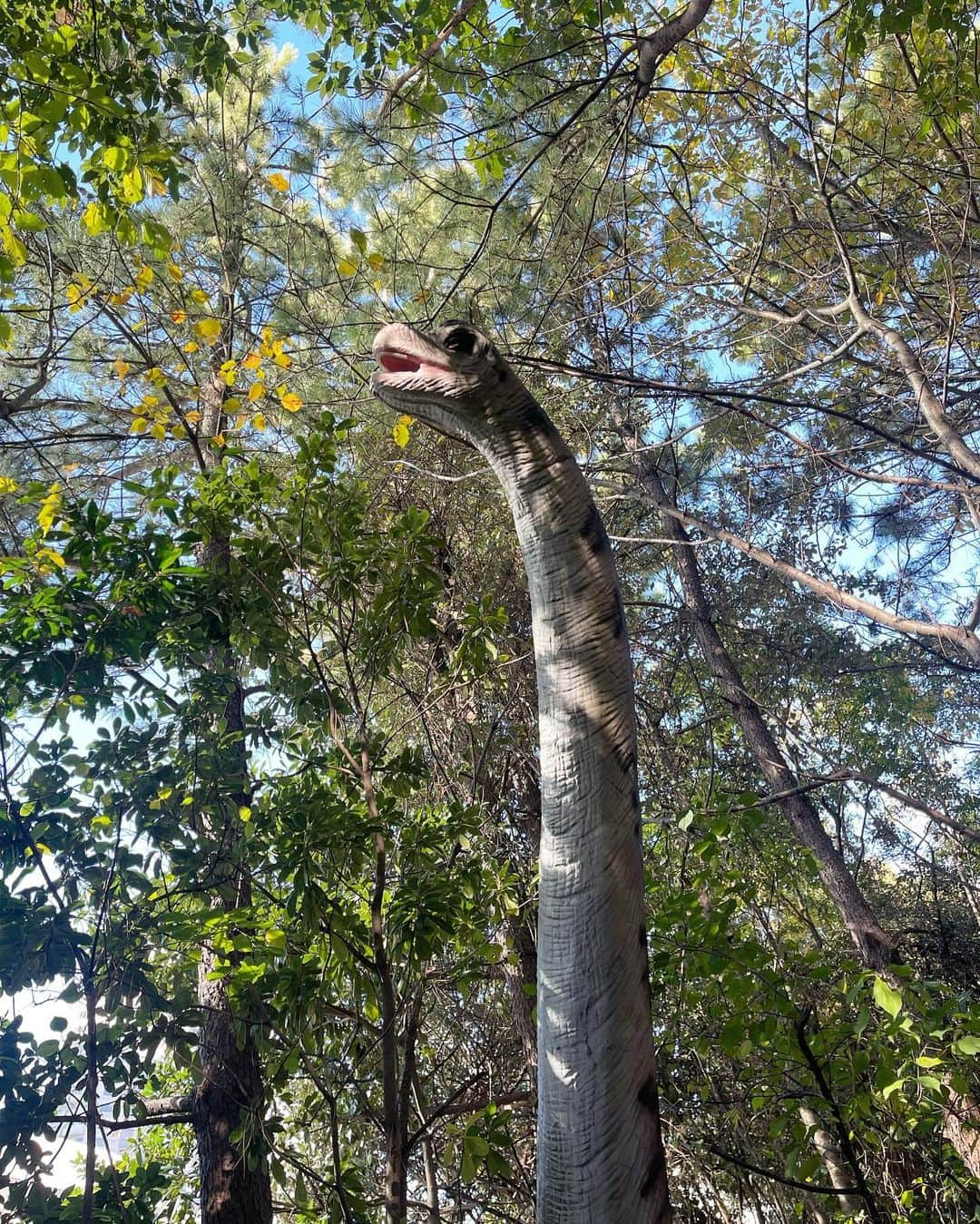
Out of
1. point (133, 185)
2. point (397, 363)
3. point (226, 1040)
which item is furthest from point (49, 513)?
point (226, 1040)

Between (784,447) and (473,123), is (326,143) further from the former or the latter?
(784,447)

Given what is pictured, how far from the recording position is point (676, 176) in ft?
15.5

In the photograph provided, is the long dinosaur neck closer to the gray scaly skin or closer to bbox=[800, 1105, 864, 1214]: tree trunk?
the gray scaly skin

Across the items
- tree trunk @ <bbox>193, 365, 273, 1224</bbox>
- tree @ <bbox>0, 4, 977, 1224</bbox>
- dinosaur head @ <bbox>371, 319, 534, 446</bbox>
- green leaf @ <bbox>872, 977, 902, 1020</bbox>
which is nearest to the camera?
dinosaur head @ <bbox>371, 319, 534, 446</bbox>

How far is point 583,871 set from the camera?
111cm

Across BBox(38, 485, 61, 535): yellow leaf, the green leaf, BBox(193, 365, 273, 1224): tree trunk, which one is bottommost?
the green leaf

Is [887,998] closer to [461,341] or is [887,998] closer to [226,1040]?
[461,341]

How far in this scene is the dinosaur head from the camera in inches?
49.7

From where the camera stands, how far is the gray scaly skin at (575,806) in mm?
980

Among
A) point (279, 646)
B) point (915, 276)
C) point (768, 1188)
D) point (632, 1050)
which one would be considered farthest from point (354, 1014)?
point (915, 276)

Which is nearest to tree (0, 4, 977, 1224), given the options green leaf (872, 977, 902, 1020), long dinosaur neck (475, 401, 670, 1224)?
green leaf (872, 977, 902, 1020)

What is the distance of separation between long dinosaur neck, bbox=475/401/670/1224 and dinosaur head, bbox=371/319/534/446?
34mm

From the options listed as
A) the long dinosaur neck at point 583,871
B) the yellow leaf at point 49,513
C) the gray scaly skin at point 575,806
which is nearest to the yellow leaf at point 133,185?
the yellow leaf at point 49,513

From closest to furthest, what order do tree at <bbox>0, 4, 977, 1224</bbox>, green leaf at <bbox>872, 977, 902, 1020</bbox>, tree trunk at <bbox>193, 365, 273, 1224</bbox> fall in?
green leaf at <bbox>872, 977, 902, 1020</bbox> → tree at <bbox>0, 4, 977, 1224</bbox> → tree trunk at <bbox>193, 365, 273, 1224</bbox>
